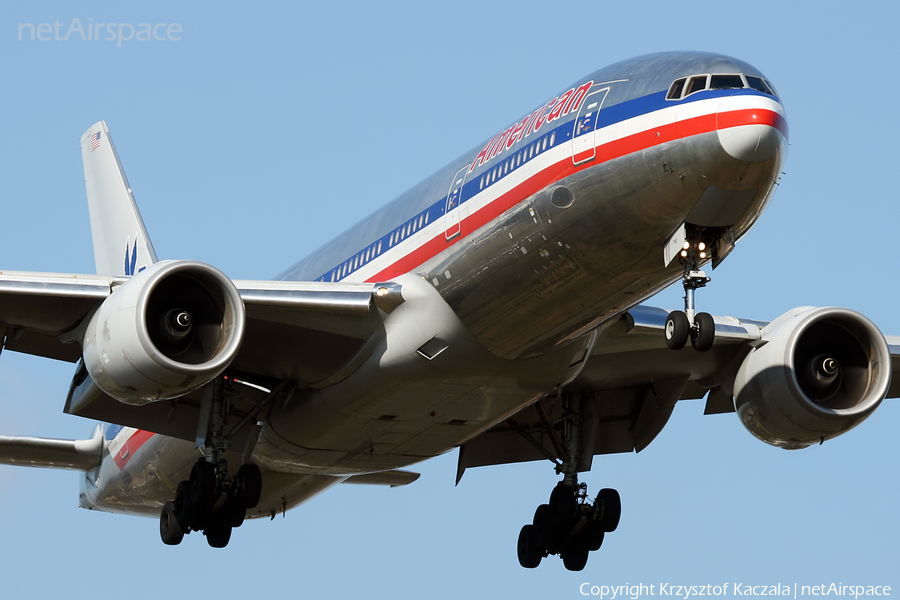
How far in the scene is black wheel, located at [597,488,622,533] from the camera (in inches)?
1030

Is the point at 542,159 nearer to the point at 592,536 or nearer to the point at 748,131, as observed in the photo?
the point at 748,131

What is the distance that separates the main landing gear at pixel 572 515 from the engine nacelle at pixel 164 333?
315 inches

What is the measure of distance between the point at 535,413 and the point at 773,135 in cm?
984

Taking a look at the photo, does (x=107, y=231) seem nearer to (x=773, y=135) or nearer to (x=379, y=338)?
(x=379, y=338)

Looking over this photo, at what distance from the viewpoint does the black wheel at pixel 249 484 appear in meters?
23.8

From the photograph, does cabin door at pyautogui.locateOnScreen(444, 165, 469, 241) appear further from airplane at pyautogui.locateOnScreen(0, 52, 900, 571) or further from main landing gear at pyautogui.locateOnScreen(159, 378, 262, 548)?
main landing gear at pyautogui.locateOnScreen(159, 378, 262, 548)

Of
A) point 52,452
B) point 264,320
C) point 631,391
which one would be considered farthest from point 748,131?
point 52,452

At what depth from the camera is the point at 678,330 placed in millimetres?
18609

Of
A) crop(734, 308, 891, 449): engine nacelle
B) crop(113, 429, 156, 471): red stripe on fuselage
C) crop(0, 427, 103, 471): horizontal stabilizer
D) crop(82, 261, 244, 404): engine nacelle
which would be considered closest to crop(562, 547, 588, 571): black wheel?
crop(734, 308, 891, 449): engine nacelle

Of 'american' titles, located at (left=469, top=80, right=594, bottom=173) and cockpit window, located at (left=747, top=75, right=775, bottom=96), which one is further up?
'american' titles, located at (left=469, top=80, right=594, bottom=173)

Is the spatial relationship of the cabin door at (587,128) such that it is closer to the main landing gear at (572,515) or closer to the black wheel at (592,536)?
the main landing gear at (572,515)

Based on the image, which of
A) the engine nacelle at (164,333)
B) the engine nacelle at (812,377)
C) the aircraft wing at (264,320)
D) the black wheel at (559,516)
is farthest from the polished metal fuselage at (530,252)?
the engine nacelle at (812,377)

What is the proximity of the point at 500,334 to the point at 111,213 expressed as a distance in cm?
1417

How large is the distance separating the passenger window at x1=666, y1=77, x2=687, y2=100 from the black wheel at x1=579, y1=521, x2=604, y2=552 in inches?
398
